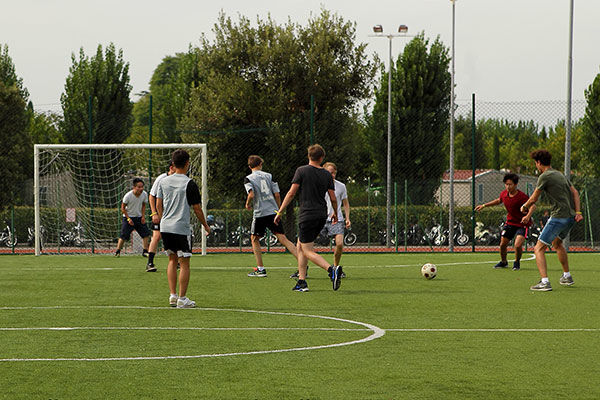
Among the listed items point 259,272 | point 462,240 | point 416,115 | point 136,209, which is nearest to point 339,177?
point 462,240

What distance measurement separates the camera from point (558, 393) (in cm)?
562

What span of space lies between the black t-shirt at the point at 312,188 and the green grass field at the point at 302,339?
109 centimetres

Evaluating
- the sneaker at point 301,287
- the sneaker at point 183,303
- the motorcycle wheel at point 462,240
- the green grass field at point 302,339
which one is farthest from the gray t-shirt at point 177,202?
the motorcycle wheel at point 462,240

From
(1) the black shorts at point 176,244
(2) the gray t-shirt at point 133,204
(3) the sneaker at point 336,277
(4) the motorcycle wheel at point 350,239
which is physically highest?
(2) the gray t-shirt at point 133,204

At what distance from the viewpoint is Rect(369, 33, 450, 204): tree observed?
35.5 metres

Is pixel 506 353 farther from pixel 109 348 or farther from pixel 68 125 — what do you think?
pixel 68 125

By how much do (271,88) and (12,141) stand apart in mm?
11234

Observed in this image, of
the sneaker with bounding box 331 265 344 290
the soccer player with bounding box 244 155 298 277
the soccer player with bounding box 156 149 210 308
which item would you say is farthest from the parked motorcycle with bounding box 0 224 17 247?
the soccer player with bounding box 156 149 210 308

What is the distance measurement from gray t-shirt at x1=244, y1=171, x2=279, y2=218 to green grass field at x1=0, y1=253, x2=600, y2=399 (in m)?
1.19

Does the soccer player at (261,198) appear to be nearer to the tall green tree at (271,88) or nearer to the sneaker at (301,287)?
the sneaker at (301,287)

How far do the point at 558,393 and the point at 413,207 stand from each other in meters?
22.9

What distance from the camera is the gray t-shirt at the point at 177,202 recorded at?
10.5 m

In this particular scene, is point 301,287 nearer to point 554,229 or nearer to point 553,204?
point 554,229

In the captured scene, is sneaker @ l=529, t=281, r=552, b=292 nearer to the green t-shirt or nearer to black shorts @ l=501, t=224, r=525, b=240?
the green t-shirt
